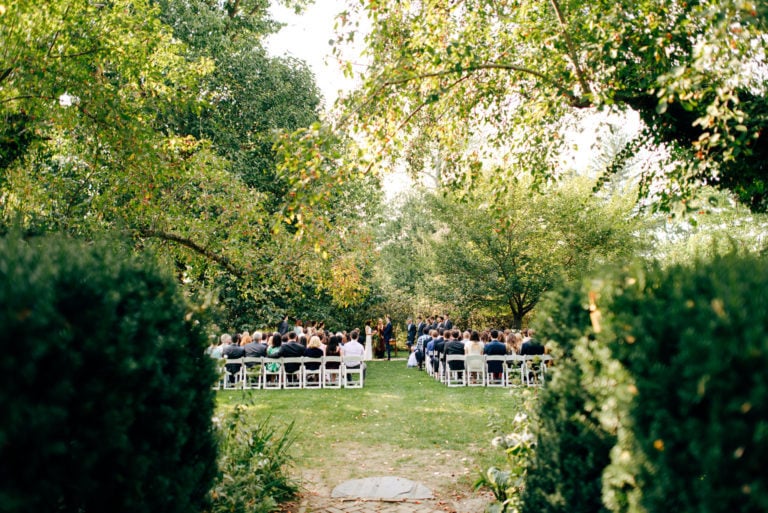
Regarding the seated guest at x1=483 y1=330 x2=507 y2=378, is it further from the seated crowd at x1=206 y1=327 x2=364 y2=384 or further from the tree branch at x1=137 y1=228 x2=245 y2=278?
the tree branch at x1=137 y1=228 x2=245 y2=278

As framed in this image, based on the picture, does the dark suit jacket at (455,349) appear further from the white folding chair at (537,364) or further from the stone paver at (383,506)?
the stone paver at (383,506)

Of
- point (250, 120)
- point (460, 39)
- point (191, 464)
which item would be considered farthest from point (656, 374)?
point (250, 120)

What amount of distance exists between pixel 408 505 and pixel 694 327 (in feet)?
13.6

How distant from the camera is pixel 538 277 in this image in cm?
2467

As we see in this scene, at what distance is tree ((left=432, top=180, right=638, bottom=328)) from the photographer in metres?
24.8

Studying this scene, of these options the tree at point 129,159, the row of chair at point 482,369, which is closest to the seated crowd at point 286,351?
the tree at point 129,159

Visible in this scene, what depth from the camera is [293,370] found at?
14891 millimetres

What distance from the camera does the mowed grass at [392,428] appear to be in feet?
21.7

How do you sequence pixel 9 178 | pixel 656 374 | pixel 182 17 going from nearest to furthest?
pixel 656 374
pixel 9 178
pixel 182 17

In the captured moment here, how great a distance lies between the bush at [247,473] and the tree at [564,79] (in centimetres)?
371

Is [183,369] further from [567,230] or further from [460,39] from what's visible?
[567,230]

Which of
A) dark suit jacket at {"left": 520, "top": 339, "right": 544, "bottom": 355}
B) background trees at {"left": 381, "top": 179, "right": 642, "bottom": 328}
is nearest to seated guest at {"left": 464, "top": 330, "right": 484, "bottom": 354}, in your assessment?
dark suit jacket at {"left": 520, "top": 339, "right": 544, "bottom": 355}

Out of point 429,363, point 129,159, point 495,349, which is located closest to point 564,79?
point 129,159

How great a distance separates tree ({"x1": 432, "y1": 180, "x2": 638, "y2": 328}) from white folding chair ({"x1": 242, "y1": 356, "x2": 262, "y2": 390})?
1289cm
